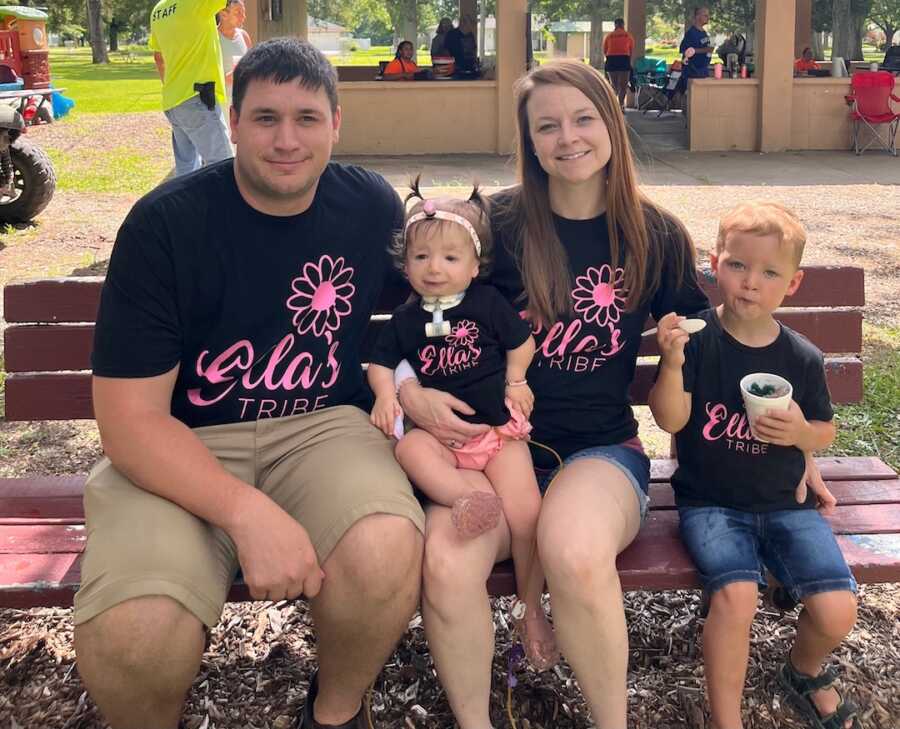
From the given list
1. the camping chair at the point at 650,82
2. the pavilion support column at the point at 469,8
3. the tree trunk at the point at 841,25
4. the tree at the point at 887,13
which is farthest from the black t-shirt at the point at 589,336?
the tree at the point at 887,13

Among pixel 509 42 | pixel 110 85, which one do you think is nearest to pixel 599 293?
pixel 509 42

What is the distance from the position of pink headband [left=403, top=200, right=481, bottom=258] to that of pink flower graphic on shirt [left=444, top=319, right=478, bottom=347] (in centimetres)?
21

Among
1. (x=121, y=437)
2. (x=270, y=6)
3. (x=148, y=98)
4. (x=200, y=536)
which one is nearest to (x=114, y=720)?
(x=200, y=536)

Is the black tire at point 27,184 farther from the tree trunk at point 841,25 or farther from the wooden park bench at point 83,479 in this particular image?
the tree trunk at point 841,25

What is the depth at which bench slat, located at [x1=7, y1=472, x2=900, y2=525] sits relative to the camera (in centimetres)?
303

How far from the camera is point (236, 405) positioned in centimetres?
279

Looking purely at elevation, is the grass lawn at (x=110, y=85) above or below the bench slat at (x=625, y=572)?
above

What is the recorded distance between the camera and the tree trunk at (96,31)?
50188 millimetres

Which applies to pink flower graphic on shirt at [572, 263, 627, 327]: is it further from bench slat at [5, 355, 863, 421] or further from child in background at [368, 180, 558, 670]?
bench slat at [5, 355, 863, 421]

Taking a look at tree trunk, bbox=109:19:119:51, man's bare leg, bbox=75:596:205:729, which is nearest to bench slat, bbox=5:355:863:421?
man's bare leg, bbox=75:596:205:729

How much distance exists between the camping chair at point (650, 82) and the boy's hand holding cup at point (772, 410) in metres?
20.8

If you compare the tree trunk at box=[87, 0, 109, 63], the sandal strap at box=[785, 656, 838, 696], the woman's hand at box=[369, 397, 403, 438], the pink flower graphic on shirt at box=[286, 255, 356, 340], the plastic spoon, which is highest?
the tree trunk at box=[87, 0, 109, 63]

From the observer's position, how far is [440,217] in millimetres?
2836

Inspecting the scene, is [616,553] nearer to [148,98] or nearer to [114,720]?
[114,720]
